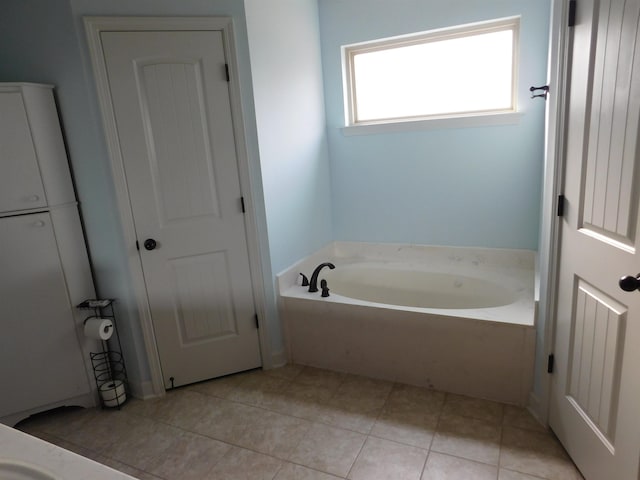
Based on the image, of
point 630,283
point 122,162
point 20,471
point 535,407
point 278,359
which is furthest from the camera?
point 278,359

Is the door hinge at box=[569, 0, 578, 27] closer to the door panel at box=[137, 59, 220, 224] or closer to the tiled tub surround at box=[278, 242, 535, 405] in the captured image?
the tiled tub surround at box=[278, 242, 535, 405]

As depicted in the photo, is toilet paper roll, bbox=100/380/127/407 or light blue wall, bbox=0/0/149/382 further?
toilet paper roll, bbox=100/380/127/407

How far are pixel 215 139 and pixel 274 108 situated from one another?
1.48 feet

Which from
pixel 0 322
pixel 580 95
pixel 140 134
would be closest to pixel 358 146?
pixel 140 134

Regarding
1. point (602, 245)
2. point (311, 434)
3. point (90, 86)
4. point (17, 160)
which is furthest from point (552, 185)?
point (17, 160)

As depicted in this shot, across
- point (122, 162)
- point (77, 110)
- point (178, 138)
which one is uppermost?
point (77, 110)

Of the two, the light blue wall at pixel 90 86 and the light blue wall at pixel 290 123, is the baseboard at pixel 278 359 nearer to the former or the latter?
the light blue wall at pixel 290 123

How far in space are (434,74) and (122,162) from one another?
2058 millimetres

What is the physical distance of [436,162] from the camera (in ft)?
9.41

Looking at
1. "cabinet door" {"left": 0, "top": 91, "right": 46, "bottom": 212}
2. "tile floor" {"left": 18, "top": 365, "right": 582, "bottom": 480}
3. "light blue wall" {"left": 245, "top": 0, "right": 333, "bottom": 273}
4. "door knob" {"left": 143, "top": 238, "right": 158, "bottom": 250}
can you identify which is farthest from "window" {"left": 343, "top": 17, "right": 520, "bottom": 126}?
"cabinet door" {"left": 0, "top": 91, "right": 46, "bottom": 212}

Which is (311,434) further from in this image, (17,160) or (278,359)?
(17,160)

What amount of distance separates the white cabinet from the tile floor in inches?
9.9

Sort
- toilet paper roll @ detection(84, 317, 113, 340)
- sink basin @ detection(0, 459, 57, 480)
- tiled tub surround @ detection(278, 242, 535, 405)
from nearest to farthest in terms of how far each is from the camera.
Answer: sink basin @ detection(0, 459, 57, 480) → tiled tub surround @ detection(278, 242, 535, 405) → toilet paper roll @ detection(84, 317, 113, 340)

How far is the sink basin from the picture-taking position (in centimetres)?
79
